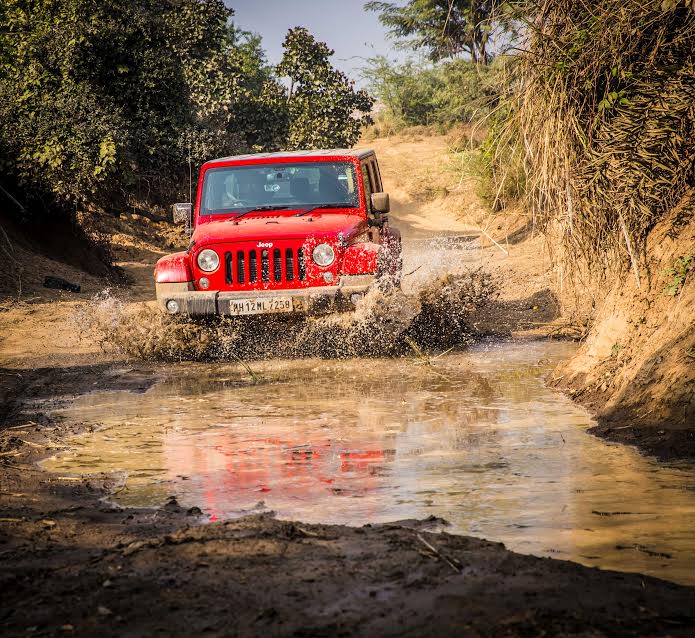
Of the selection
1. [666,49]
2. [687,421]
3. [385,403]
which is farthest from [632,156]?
[385,403]

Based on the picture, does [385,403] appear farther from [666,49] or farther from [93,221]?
[93,221]

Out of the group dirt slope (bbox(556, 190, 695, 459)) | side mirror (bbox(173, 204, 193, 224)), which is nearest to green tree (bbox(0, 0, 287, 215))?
side mirror (bbox(173, 204, 193, 224))

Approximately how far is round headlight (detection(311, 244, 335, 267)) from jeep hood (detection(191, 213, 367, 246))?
0.36 feet

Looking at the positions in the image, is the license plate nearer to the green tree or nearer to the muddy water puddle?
the muddy water puddle

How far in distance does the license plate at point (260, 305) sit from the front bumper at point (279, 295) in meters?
0.02

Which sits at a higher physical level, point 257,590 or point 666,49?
point 666,49

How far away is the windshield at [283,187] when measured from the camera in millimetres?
9625

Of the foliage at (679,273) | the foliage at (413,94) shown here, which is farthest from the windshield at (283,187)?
the foliage at (413,94)

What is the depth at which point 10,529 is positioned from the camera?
12.2 ft

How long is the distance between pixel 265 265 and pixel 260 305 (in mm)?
432

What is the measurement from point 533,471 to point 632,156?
8.14 feet

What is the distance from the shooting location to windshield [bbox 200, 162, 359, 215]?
962 centimetres

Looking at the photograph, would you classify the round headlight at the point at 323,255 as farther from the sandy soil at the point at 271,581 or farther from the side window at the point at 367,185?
the sandy soil at the point at 271,581

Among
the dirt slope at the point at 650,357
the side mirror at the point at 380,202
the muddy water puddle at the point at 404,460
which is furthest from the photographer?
the side mirror at the point at 380,202
